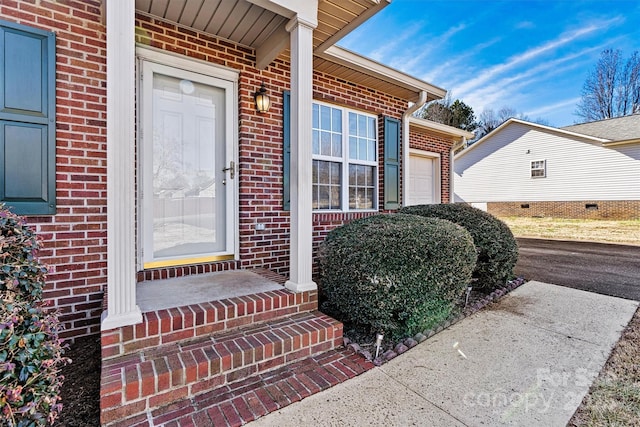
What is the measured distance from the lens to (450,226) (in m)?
3.18

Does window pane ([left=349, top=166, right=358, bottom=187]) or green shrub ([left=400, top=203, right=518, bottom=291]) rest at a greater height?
window pane ([left=349, top=166, right=358, bottom=187])

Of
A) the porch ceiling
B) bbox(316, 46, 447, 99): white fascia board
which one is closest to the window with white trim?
bbox(316, 46, 447, 99): white fascia board

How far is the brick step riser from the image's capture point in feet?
6.20

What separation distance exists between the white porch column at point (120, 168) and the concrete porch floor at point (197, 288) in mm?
251

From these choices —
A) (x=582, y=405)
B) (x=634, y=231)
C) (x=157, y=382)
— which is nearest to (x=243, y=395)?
(x=157, y=382)

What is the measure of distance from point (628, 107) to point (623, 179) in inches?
513

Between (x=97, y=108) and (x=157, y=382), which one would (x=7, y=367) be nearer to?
(x=157, y=382)

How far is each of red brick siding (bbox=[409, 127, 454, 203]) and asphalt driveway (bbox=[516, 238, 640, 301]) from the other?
221 cm

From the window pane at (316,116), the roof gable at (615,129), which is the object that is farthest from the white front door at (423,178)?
the roof gable at (615,129)

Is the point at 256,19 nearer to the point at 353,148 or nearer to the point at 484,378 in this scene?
the point at 353,148

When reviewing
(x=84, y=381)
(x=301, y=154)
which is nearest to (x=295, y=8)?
(x=301, y=154)

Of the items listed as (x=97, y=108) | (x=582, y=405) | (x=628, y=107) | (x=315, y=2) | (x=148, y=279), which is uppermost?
(x=628, y=107)

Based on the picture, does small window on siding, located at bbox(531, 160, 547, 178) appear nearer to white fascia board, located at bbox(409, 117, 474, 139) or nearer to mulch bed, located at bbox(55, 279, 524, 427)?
white fascia board, located at bbox(409, 117, 474, 139)

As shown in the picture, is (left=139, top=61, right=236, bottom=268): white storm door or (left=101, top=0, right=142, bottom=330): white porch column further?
(left=139, top=61, right=236, bottom=268): white storm door
